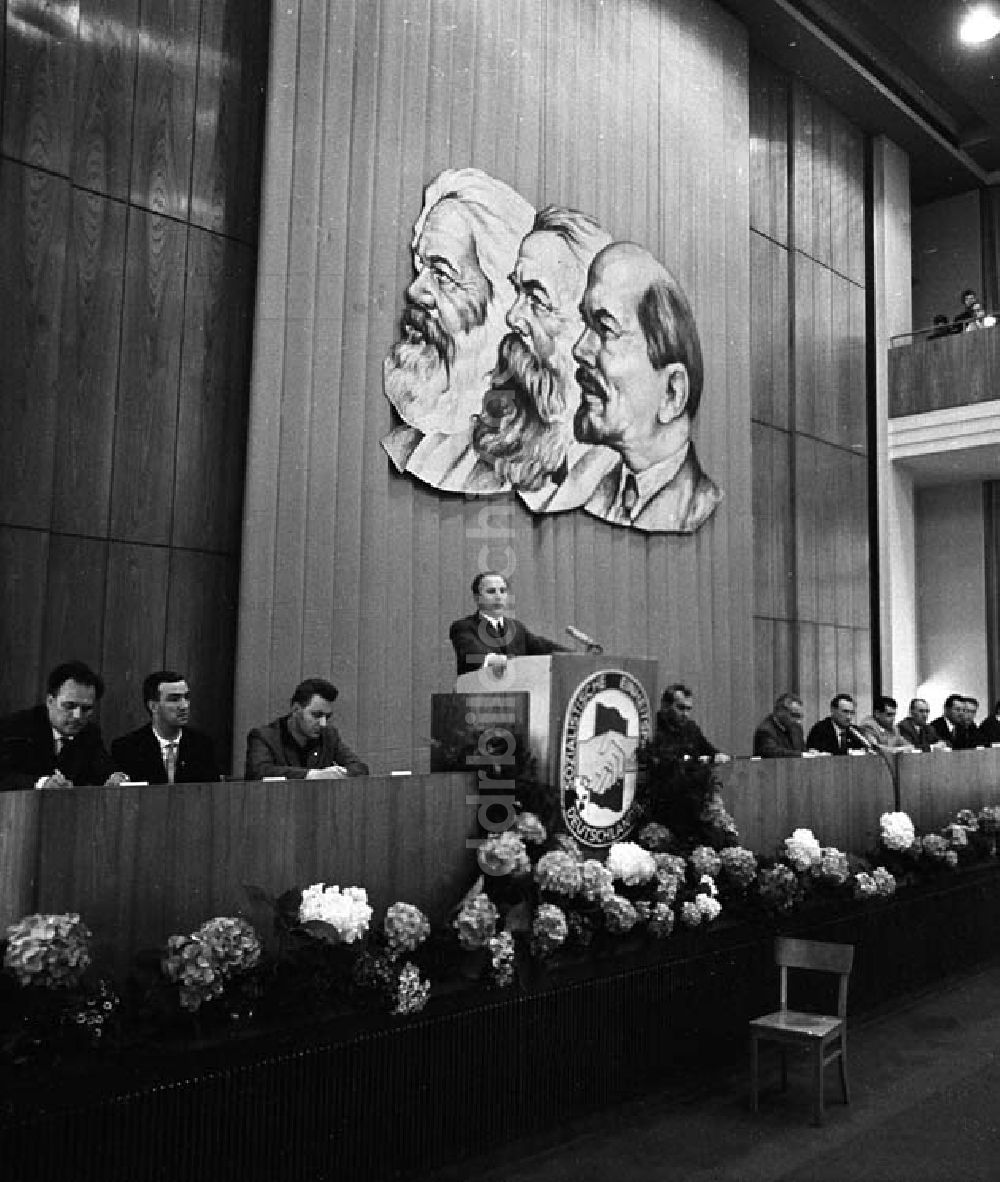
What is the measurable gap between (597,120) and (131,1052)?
6817mm

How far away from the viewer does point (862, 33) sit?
9.60 m

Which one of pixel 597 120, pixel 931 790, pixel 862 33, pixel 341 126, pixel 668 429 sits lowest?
pixel 931 790

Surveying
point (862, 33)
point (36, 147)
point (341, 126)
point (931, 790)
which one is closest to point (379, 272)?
point (341, 126)

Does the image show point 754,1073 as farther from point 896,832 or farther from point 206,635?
point 206,635

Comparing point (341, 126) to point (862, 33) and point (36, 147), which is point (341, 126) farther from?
point (862, 33)

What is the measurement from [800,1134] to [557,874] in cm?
112

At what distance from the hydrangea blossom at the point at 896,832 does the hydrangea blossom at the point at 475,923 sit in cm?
263

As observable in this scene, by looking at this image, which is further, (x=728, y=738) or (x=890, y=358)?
(x=890, y=358)

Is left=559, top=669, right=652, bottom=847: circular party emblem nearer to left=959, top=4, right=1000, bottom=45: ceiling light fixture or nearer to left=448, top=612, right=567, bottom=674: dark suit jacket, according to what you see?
left=448, top=612, right=567, bottom=674: dark suit jacket

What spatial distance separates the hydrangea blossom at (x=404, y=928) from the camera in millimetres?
2986

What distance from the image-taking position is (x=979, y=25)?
9203mm

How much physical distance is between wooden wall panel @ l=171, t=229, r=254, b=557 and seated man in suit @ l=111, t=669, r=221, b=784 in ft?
7.15

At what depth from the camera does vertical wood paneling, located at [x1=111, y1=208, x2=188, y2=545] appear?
5574 millimetres

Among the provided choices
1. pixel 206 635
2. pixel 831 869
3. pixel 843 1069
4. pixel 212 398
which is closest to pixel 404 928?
pixel 843 1069
